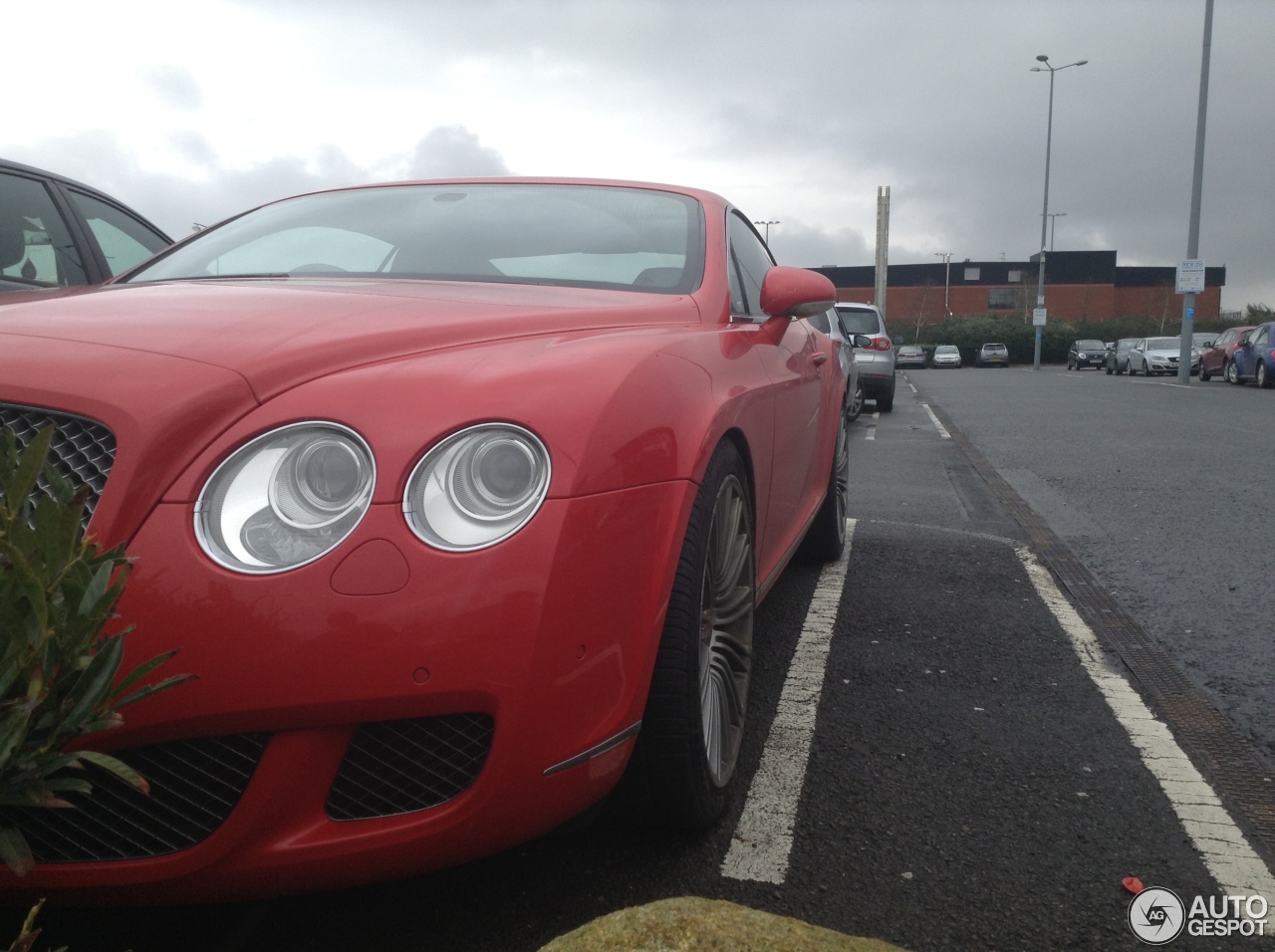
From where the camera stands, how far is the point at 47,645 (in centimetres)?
120

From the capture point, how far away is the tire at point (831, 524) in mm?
4859

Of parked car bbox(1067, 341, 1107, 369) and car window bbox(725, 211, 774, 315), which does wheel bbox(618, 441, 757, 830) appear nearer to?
car window bbox(725, 211, 774, 315)

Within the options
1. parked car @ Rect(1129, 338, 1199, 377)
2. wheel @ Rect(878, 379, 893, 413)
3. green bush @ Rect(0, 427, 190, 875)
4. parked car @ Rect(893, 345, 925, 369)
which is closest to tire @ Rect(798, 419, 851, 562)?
green bush @ Rect(0, 427, 190, 875)

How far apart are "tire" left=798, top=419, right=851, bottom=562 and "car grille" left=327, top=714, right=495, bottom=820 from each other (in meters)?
3.21

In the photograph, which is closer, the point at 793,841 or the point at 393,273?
the point at 793,841

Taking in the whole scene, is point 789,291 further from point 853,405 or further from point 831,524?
point 853,405

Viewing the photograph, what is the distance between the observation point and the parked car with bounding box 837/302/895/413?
16.2 m

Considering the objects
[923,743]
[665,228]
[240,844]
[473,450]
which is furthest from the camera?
[665,228]

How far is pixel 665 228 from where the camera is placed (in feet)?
10.8

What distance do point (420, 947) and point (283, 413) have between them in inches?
36.4

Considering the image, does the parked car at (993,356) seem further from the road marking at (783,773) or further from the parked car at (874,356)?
the road marking at (783,773)

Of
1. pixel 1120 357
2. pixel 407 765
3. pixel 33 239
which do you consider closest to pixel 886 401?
pixel 33 239

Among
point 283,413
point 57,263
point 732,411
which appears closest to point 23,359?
point 283,413

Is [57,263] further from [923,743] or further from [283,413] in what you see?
[923,743]
